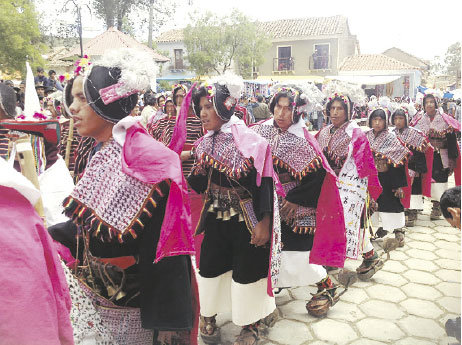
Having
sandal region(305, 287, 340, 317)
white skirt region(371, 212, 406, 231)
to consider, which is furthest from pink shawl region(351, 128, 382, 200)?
white skirt region(371, 212, 406, 231)

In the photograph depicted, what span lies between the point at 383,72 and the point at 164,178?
3631 centimetres

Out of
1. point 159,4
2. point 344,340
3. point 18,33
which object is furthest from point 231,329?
point 159,4

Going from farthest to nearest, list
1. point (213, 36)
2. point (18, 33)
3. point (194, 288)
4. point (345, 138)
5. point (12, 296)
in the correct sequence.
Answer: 1. point (213, 36)
2. point (18, 33)
3. point (345, 138)
4. point (194, 288)
5. point (12, 296)

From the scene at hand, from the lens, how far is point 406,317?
3777 millimetres

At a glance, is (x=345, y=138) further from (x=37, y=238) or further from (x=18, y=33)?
(x=18, y=33)

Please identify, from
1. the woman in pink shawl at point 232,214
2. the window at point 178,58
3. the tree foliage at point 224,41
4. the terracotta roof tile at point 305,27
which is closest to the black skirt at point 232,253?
the woman in pink shawl at point 232,214

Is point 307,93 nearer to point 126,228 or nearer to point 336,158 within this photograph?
point 336,158

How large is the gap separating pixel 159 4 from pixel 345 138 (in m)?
30.5

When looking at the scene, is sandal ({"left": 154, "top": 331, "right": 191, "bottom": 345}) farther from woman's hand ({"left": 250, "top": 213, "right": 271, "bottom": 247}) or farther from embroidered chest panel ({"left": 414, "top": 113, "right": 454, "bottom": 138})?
embroidered chest panel ({"left": 414, "top": 113, "right": 454, "bottom": 138})

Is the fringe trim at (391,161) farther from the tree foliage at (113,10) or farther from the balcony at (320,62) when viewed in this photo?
the balcony at (320,62)

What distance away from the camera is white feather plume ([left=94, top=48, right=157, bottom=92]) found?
1.79 metres

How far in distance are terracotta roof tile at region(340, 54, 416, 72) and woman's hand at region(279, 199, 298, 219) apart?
33743mm

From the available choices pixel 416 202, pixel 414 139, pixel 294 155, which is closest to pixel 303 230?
pixel 294 155

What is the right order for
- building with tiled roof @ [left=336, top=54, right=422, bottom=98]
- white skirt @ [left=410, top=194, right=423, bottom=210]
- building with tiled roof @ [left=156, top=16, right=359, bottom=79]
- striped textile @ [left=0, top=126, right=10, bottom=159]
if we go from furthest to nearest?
building with tiled roof @ [left=156, top=16, right=359, bottom=79] → building with tiled roof @ [left=336, top=54, right=422, bottom=98] → white skirt @ [left=410, top=194, right=423, bottom=210] → striped textile @ [left=0, top=126, right=10, bottom=159]
